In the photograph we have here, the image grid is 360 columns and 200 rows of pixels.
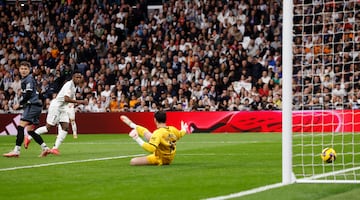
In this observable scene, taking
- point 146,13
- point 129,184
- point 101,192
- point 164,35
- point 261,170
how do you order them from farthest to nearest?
point 146,13 < point 164,35 < point 261,170 < point 129,184 < point 101,192

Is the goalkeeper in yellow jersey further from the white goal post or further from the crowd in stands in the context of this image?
the crowd in stands

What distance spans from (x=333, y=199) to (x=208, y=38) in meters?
25.7

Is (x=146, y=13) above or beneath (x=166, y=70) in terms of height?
above

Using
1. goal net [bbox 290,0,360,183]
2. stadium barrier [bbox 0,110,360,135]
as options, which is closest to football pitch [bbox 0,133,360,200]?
goal net [bbox 290,0,360,183]

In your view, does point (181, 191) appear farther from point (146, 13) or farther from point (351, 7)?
point (146, 13)

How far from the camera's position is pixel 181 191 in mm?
10062

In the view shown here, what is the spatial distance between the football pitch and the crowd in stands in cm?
1317

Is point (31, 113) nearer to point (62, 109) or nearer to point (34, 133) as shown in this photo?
point (34, 133)

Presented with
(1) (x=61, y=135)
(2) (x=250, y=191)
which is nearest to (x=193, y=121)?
(1) (x=61, y=135)

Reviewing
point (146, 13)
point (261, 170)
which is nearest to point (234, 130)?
point (146, 13)

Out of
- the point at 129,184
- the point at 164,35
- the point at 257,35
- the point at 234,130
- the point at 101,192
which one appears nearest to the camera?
→ the point at 101,192

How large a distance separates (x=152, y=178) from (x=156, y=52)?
77.0 ft

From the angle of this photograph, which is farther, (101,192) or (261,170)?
(261,170)

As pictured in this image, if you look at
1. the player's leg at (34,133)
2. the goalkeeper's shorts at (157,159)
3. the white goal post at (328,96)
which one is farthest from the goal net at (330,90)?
the player's leg at (34,133)
